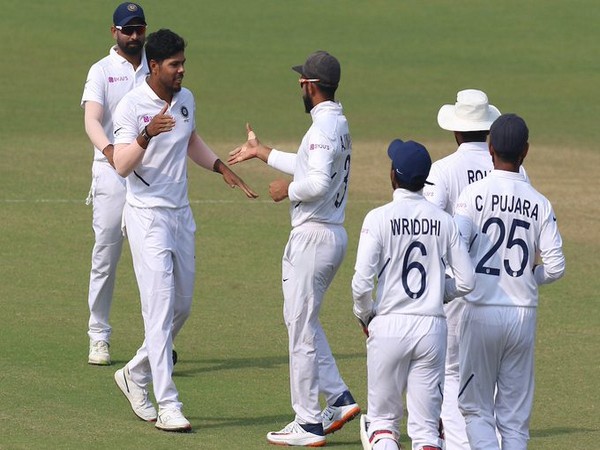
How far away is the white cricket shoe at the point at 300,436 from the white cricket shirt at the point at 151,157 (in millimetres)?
1758

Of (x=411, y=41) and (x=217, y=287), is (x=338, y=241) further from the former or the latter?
(x=411, y=41)

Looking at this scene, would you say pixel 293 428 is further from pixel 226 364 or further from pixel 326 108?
pixel 226 364

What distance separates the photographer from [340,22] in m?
38.1

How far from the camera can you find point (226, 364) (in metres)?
12.3

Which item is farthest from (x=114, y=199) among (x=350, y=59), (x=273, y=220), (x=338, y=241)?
(x=350, y=59)

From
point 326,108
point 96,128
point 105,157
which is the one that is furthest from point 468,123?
point 105,157

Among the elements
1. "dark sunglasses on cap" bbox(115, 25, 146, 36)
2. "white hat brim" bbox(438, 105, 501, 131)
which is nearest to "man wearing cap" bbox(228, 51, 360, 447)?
"white hat brim" bbox(438, 105, 501, 131)

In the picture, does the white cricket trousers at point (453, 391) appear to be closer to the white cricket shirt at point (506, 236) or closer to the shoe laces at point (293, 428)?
the white cricket shirt at point (506, 236)

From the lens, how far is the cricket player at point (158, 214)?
10148 mm

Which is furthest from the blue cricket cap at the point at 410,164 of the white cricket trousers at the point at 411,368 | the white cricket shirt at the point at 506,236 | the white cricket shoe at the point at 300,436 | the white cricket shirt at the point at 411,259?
the white cricket shoe at the point at 300,436

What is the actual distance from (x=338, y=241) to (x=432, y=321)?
1536 mm

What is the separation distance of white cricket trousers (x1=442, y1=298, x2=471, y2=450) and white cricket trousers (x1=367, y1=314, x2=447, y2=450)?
3.07 ft

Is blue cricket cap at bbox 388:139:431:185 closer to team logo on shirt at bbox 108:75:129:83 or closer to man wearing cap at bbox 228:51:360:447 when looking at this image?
man wearing cap at bbox 228:51:360:447

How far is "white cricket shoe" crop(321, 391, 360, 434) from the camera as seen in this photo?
404 inches
